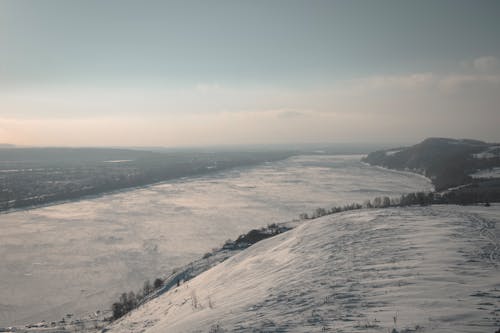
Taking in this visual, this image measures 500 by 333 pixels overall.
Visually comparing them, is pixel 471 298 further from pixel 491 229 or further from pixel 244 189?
pixel 244 189

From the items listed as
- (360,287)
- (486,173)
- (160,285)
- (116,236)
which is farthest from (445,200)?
(486,173)

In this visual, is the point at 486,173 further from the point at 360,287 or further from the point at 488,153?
the point at 360,287

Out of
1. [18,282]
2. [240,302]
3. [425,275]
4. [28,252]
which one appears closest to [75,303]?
[18,282]

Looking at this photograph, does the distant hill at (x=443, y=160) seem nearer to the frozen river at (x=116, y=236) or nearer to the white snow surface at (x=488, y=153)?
the white snow surface at (x=488, y=153)

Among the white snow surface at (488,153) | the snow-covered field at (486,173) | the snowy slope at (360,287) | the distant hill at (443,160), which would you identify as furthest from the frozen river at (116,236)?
the white snow surface at (488,153)

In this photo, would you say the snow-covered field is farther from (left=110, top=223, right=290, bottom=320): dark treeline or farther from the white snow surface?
(left=110, top=223, right=290, bottom=320): dark treeline

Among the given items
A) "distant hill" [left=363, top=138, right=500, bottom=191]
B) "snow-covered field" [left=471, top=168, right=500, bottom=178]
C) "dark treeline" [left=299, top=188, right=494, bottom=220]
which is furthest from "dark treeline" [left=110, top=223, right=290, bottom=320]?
"snow-covered field" [left=471, top=168, right=500, bottom=178]

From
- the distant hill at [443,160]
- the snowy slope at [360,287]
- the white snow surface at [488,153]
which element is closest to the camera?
the snowy slope at [360,287]
